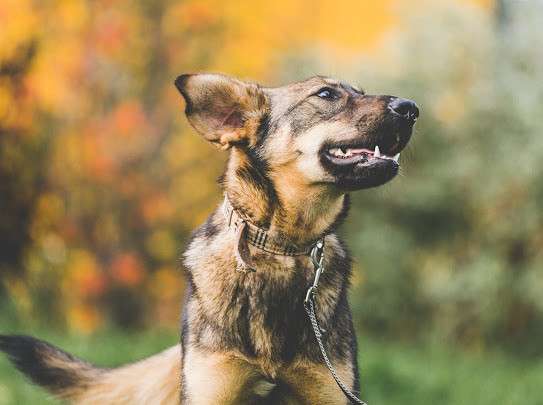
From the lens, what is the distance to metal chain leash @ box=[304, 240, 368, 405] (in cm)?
Result: 379

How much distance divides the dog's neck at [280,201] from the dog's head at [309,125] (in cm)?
4

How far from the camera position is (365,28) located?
1850cm

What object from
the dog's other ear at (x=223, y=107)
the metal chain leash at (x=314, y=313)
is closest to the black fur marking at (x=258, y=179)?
the dog's other ear at (x=223, y=107)

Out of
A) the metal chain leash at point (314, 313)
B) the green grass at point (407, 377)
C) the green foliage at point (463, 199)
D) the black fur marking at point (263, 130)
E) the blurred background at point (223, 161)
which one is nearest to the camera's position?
the metal chain leash at point (314, 313)

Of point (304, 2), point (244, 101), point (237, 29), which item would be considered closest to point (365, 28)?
point (304, 2)

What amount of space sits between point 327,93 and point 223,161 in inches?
445

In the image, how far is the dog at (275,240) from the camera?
12.6ft

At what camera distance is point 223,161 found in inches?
607

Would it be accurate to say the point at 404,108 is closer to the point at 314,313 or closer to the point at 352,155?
the point at 352,155

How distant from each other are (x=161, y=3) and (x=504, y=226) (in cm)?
830

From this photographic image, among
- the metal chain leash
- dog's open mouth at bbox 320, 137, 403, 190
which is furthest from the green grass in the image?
dog's open mouth at bbox 320, 137, 403, 190

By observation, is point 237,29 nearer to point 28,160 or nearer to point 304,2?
point 304,2

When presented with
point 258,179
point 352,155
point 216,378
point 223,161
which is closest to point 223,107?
point 258,179

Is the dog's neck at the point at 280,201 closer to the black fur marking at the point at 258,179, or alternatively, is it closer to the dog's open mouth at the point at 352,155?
the black fur marking at the point at 258,179
